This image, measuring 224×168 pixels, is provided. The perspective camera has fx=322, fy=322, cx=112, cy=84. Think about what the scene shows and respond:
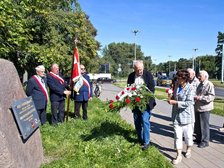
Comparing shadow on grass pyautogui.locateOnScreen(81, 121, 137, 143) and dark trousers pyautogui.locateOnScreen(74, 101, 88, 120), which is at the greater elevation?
dark trousers pyautogui.locateOnScreen(74, 101, 88, 120)

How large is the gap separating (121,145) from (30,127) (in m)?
2.18

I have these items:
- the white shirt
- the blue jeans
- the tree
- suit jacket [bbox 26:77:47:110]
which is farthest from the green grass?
the tree

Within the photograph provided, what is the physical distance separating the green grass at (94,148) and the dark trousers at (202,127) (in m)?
1.40

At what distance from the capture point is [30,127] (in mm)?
5453

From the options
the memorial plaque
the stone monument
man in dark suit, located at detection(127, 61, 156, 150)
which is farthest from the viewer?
man in dark suit, located at detection(127, 61, 156, 150)

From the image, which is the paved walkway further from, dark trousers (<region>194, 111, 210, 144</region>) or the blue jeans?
the blue jeans

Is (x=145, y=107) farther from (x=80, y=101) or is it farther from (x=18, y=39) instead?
(x=18, y=39)

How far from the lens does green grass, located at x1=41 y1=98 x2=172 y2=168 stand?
19.2ft

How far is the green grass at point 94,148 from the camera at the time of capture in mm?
5844

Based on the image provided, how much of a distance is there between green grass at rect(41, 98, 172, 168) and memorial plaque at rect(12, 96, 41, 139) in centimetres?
79

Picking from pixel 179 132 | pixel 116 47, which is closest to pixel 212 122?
pixel 179 132

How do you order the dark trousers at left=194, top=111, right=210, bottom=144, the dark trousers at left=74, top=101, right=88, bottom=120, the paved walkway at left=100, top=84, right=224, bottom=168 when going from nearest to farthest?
the paved walkway at left=100, top=84, right=224, bottom=168, the dark trousers at left=194, top=111, right=210, bottom=144, the dark trousers at left=74, top=101, right=88, bottom=120

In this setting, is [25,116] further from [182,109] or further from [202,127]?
[202,127]

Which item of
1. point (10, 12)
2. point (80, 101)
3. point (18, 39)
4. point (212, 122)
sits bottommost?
→ point (212, 122)
